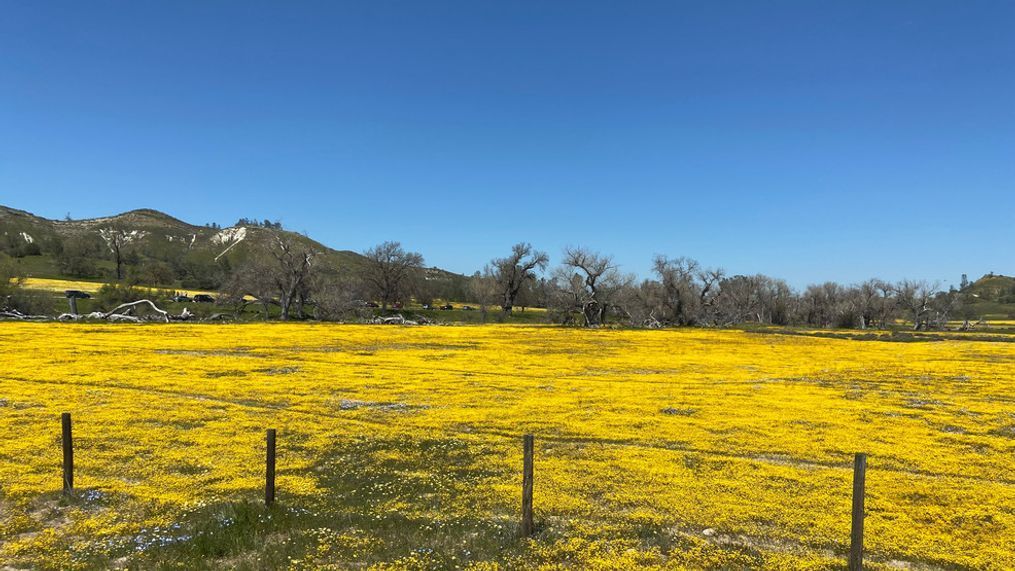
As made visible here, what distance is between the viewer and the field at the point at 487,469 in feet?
28.4

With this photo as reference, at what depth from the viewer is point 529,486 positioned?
8.97 m

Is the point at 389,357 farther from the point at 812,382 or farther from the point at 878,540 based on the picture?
the point at 878,540

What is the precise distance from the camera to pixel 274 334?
49938 millimetres

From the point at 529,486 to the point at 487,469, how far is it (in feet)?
12.9

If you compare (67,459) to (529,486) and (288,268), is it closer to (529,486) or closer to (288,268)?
(529,486)

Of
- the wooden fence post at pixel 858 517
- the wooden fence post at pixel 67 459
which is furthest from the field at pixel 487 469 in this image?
the wooden fence post at pixel 858 517

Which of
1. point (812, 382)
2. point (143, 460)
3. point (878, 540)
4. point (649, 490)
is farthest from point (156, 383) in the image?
point (812, 382)

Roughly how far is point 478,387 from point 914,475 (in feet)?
54.5

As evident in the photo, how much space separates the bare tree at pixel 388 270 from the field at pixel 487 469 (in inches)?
2704

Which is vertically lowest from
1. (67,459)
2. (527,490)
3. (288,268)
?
(67,459)

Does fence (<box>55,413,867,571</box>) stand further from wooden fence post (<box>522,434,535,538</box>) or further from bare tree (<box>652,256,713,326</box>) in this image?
bare tree (<box>652,256,713,326</box>)

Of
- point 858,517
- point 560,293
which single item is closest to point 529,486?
point 858,517

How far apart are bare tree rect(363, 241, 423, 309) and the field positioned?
225 ft

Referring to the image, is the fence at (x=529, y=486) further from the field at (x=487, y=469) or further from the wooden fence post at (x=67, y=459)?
the field at (x=487, y=469)
